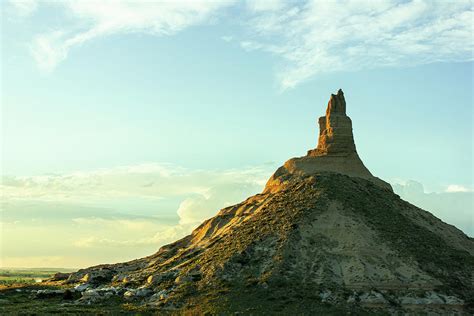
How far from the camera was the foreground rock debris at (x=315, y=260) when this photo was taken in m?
59.8

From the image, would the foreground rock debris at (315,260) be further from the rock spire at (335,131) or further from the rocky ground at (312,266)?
the rock spire at (335,131)

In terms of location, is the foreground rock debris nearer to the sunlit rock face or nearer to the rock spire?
the sunlit rock face

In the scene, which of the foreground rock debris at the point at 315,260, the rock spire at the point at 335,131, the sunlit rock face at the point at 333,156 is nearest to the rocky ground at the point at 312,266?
the foreground rock debris at the point at 315,260

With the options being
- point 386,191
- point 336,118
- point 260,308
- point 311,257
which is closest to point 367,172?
point 386,191

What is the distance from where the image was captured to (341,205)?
76.6 m

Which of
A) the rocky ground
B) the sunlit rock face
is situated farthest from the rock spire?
the rocky ground

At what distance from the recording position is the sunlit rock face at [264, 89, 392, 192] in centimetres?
9175

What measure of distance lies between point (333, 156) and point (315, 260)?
30863mm

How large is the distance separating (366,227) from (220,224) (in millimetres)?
28162

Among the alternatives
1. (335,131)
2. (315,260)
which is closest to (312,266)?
(315,260)

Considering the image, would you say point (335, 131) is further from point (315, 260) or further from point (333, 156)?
point (315, 260)

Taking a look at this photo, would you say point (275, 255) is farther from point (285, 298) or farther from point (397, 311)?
point (397, 311)

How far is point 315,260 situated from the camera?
6638 cm

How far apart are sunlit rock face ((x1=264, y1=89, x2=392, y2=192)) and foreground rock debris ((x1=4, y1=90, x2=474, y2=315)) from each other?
354mm
